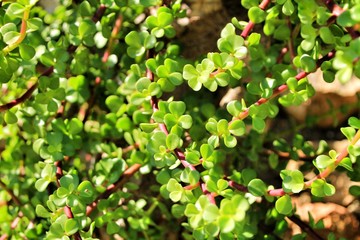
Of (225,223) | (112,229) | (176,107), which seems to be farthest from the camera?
(112,229)

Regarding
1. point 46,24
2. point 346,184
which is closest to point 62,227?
point 46,24

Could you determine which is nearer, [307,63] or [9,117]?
[307,63]

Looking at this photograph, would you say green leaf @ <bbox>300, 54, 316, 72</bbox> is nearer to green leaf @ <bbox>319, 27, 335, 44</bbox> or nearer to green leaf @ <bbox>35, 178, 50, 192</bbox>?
green leaf @ <bbox>319, 27, 335, 44</bbox>

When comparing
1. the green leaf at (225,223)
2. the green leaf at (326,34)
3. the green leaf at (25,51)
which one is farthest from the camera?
the green leaf at (25,51)

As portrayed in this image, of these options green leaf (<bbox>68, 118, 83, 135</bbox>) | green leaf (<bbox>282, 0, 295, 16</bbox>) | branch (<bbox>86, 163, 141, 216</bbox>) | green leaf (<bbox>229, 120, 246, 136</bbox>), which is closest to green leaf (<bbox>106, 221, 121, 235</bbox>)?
branch (<bbox>86, 163, 141, 216</bbox>)

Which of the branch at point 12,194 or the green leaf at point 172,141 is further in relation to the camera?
the branch at point 12,194

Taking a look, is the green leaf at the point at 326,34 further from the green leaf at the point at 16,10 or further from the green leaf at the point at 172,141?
the green leaf at the point at 16,10

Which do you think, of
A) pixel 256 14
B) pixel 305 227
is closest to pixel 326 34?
pixel 256 14

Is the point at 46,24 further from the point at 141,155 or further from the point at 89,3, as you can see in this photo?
the point at 141,155

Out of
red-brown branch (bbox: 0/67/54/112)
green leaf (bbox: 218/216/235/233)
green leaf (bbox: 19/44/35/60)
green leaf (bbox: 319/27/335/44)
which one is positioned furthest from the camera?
red-brown branch (bbox: 0/67/54/112)

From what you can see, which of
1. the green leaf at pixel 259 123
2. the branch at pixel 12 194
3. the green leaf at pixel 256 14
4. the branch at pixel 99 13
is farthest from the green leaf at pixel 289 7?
the branch at pixel 12 194

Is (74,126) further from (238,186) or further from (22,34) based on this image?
(238,186)
